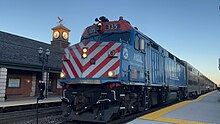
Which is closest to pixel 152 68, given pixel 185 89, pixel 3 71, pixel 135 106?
pixel 135 106

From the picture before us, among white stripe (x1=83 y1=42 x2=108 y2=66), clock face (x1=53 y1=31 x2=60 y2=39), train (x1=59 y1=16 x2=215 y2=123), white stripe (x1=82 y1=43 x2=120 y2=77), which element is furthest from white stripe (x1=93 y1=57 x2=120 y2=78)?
clock face (x1=53 y1=31 x2=60 y2=39)

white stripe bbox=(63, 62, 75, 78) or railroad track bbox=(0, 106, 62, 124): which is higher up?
white stripe bbox=(63, 62, 75, 78)

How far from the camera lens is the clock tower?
108 feet

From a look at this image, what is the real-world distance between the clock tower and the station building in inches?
368

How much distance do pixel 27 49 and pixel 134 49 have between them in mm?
15721

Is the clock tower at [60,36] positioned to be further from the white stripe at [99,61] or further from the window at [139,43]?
the white stripe at [99,61]

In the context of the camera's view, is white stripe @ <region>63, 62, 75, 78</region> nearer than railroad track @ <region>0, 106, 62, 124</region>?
Yes

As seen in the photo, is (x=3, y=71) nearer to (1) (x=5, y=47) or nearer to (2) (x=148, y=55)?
Result: (1) (x=5, y=47)

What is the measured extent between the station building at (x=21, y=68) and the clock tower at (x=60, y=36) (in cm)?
935

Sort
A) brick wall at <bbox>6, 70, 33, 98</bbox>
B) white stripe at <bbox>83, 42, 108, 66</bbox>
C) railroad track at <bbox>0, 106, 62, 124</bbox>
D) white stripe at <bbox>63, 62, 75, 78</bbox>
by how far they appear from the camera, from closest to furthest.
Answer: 1. white stripe at <bbox>83, 42, 108, 66</bbox>
2. white stripe at <bbox>63, 62, 75, 78</bbox>
3. railroad track at <bbox>0, 106, 62, 124</bbox>
4. brick wall at <bbox>6, 70, 33, 98</bbox>

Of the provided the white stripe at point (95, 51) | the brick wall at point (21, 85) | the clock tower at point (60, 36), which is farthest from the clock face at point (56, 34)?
the white stripe at point (95, 51)

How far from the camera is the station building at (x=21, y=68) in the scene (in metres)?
16.5

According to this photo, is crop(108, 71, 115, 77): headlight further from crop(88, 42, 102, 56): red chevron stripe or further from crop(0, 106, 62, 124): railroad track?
crop(0, 106, 62, 124): railroad track

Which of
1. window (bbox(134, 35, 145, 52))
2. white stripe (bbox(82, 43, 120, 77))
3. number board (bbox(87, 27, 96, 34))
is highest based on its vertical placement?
number board (bbox(87, 27, 96, 34))
